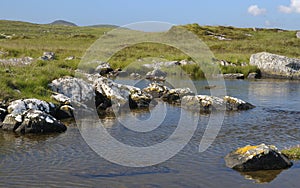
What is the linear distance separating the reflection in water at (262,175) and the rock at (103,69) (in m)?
35.4

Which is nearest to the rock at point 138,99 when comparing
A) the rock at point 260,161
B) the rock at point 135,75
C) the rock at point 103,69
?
the rock at point 260,161

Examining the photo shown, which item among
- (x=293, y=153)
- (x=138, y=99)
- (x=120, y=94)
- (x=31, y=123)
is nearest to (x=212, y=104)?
(x=138, y=99)

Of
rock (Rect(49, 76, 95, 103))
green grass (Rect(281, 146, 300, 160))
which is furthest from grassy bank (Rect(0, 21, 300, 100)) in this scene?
green grass (Rect(281, 146, 300, 160))

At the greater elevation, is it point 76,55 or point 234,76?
point 76,55

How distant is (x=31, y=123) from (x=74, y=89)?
6.36 meters

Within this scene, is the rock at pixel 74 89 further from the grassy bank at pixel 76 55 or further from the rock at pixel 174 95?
the rock at pixel 174 95

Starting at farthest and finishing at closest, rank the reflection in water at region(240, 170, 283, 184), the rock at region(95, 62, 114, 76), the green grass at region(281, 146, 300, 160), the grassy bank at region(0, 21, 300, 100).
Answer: the rock at region(95, 62, 114, 76), the grassy bank at region(0, 21, 300, 100), the green grass at region(281, 146, 300, 160), the reflection in water at region(240, 170, 283, 184)

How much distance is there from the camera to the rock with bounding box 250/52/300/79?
48812mm

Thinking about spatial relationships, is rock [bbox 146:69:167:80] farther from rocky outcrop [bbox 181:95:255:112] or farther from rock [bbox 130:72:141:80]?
rocky outcrop [bbox 181:95:255:112]

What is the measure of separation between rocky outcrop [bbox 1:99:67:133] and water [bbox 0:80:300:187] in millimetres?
567

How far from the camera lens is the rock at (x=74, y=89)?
23.9 meters

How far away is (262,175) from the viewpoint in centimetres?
1274

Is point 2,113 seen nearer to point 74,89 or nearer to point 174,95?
point 74,89

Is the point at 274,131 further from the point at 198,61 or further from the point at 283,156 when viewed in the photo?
the point at 198,61
